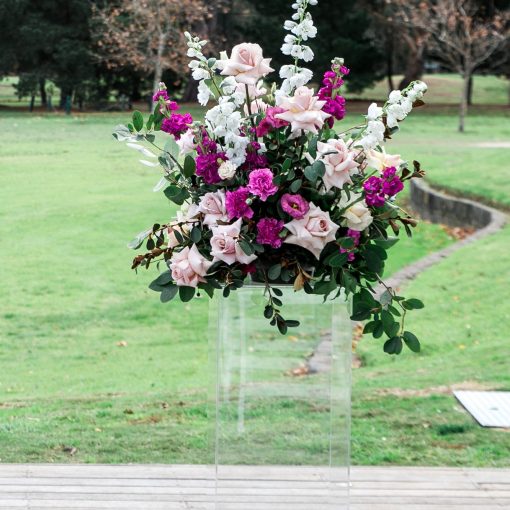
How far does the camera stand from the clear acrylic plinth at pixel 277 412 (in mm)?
2127

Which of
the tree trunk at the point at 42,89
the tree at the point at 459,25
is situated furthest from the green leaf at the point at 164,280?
the tree at the point at 459,25

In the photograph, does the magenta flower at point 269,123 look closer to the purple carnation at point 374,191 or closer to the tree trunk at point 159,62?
the purple carnation at point 374,191

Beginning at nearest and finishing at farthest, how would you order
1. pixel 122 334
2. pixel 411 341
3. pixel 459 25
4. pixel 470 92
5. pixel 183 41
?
1. pixel 411 341
2. pixel 122 334
3. pixel 183 41
4. pixel 459 25
5. pixel 470 92

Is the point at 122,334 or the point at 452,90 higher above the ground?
the point at 452,90

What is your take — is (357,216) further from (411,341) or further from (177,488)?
(177,488)

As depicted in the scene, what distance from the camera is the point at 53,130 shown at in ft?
32.7

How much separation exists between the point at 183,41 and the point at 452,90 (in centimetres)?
654

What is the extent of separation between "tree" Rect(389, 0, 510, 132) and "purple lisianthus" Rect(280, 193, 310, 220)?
13.9 meters

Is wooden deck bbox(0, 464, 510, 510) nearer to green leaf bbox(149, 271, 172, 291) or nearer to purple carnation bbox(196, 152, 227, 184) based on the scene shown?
green leaf bbox(149, 271, 172, 291)

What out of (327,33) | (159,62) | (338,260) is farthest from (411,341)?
(327,33)

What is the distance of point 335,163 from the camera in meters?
2.00

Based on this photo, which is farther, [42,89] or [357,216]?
[42,89]

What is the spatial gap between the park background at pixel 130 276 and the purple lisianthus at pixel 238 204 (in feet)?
1.40

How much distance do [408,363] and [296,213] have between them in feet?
11.6
